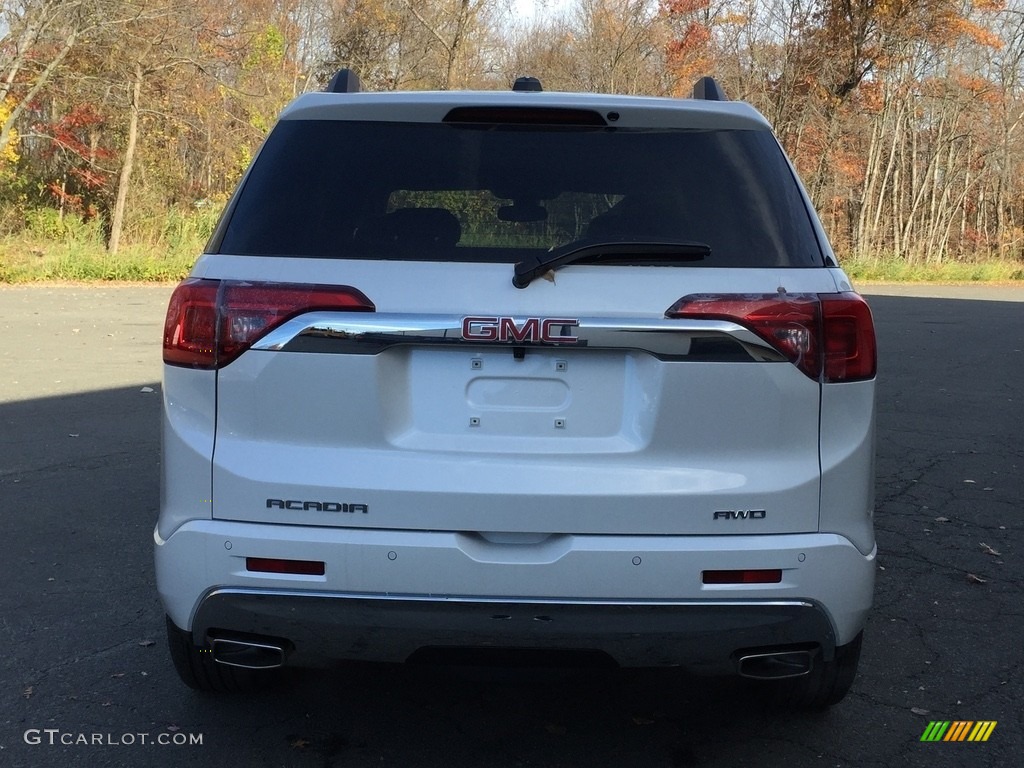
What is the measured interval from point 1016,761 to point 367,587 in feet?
6.72

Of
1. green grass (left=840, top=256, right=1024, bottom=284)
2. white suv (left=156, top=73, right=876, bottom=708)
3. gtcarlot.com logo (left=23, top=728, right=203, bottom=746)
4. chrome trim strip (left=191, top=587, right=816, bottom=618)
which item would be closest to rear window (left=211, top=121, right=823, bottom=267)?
white suv (left=156, top=73, right=876, bottom=708)

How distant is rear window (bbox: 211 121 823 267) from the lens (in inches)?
108

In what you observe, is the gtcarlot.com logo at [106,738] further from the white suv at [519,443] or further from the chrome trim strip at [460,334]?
the chrome trim strip at [460,334]

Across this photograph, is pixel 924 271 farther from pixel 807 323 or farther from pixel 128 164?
pixel 807 323

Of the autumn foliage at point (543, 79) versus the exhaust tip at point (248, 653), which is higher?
the autumn foliage at point (543, 79)

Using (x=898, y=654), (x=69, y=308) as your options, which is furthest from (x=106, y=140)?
(x=898, y=654)

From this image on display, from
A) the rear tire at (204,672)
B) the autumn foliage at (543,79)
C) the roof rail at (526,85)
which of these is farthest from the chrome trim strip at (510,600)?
the autumn foliage at (543,79)

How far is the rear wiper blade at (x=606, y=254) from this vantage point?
2.62 meters

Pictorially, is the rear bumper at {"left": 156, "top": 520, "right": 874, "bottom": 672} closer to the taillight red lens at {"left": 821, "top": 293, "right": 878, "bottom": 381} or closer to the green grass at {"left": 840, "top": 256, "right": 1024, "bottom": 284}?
the taillight red lens at {"left": 821, "top": 293, "right": 878, "bottom": 381}

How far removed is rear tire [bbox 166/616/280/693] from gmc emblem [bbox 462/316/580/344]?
132 centimetres

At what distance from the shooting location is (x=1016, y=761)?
3.19 meters

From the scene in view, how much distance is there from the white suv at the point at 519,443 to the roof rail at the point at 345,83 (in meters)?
0.86

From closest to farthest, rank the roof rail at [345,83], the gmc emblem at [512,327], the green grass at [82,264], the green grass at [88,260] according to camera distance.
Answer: the gmc emblem at [512,327] → the roof rail at [345,83] → the green grass at [82,264] → the green grass at [88,260]

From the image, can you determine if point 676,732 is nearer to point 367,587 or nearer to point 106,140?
point 367,587
